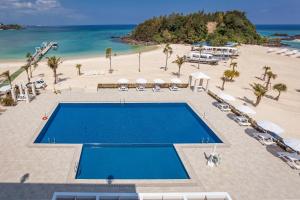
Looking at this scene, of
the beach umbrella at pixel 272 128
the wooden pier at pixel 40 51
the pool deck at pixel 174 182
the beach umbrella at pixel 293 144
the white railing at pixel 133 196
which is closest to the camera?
the white railing at pixel 133 196

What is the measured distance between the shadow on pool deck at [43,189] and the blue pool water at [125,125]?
16.0 ft

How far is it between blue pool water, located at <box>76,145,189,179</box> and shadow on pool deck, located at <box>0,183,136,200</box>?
1.08 m

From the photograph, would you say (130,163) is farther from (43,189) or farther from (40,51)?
(40,51)

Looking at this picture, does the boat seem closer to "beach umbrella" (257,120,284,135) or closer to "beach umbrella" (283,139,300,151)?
"beach umbrella" (257,120,284,135)

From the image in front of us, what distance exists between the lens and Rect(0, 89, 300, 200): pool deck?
11258 millimetres

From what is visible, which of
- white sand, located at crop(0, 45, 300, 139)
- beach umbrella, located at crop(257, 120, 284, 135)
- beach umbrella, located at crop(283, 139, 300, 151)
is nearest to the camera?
beach umbrella, located at crop(283, 139, 300, 151)

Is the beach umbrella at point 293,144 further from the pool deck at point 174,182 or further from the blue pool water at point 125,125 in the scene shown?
the blue pool water at point 125,125

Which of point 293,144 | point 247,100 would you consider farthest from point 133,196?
point 247,100

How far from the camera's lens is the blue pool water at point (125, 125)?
16.8 metres

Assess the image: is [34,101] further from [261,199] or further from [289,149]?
[289,149]

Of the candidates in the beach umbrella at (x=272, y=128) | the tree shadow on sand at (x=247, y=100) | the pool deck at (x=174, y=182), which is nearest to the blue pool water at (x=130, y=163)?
the pool deck at (x=174, y=182)

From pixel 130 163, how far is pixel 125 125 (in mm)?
5530

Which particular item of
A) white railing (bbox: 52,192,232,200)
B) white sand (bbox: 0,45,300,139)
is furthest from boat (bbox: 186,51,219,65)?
white railing (bbox: 52,192,232,200)

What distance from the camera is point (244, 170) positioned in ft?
42.8
